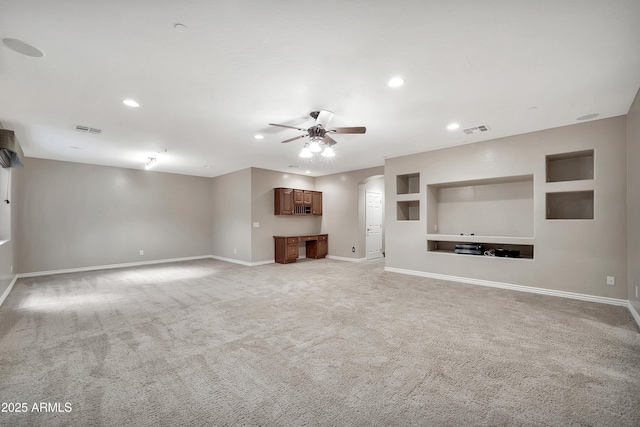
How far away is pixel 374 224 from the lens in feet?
30.1

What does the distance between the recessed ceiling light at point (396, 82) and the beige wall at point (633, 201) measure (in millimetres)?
3019

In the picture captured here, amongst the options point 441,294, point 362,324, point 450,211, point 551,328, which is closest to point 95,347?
point 362,324

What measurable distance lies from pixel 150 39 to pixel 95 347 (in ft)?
10.1

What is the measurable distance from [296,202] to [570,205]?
6.44 meters

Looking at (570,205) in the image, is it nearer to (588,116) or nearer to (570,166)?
(570,166)

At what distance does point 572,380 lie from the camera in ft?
7.25

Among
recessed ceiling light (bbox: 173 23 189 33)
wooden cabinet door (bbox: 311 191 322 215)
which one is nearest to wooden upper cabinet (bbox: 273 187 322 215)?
wooden cabinet door (bbox: 311 191 322 215)

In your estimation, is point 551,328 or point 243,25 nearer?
point 243,25

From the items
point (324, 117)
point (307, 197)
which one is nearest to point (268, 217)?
point (307, 197)

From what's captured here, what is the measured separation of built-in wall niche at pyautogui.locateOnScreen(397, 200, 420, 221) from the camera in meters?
6.82

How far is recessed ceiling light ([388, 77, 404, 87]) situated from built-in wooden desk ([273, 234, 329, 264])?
5696mm

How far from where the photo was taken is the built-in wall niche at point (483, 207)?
17.4 feet

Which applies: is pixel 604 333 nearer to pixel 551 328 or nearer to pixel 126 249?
pixel 551 328

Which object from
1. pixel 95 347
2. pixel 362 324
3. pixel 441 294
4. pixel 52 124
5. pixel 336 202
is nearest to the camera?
pixel 95 347
